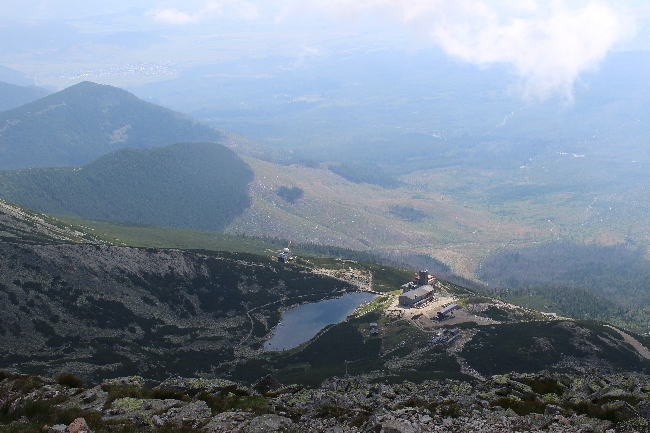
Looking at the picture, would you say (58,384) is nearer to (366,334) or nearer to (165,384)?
(165,384)

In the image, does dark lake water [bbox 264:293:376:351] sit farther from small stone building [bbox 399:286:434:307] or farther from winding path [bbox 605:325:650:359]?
winding path [bbox 605:325:650:359]

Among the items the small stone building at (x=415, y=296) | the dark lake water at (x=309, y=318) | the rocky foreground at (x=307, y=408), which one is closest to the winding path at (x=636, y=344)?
the small stone building at (x=415, y=296)

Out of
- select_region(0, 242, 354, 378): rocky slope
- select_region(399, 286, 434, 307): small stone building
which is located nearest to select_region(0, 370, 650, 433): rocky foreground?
select_region(0, 242, 354, 378): rocky slope

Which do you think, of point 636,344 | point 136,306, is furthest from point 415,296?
point 136,306

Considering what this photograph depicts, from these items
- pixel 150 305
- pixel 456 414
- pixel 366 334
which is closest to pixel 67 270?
pixel 150 305

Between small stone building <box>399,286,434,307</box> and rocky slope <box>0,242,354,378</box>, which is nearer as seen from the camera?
rocky slope <box>0,242,354,378</box>

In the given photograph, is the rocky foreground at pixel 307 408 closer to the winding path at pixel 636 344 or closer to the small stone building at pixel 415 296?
the winding path at pixel 636 344

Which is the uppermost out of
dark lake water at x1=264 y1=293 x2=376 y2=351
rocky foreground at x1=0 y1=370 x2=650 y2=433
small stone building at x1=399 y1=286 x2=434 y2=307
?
rocky foreground at x1=0 y1=370 x2=650 y2=433
